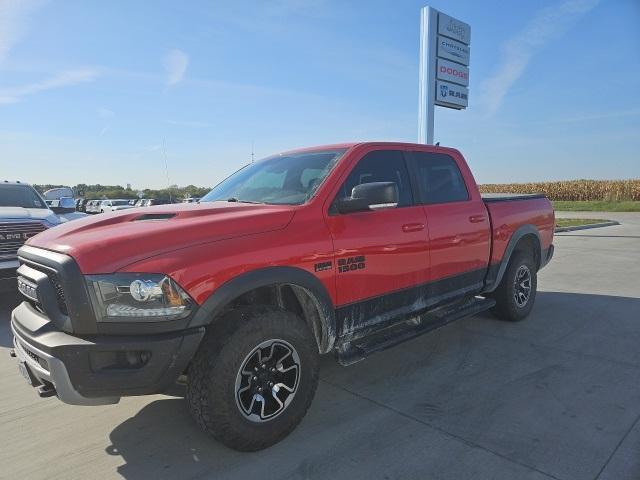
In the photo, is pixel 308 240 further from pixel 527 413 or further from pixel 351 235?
pixel 527 413

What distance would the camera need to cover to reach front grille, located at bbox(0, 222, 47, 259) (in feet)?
19.6

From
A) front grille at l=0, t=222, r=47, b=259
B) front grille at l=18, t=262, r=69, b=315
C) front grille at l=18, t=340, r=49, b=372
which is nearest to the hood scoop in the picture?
front grille at l=18, t=262, r=69, b=315

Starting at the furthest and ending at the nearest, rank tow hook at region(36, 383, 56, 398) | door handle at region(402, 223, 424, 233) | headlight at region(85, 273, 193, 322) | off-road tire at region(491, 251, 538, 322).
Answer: off-road tire at region(491, 251, 538, 322) → door handle at region(402, 223, 424, 233) → tow hook at region(36, 383, 56, 398) → headlight at region(85, 273, 193, 322)

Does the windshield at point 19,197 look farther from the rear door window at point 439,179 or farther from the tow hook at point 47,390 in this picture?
the rear door window at point 439,179

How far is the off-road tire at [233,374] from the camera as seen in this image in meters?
2.54

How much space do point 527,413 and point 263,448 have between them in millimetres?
1845

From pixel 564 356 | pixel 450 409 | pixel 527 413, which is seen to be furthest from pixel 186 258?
pixel 564 356

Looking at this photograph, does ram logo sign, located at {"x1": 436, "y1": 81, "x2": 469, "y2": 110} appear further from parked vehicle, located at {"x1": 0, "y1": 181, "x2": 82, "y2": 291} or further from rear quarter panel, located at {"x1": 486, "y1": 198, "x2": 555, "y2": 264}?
parked vehicle, located at {"x1": 0, "y1": 181, "x2": 82, "y2": 291}

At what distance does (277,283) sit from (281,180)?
4.01ft

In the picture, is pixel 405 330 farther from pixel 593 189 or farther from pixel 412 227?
pixel 593 189

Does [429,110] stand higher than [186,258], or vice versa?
[429,110]

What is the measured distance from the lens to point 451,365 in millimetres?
4066

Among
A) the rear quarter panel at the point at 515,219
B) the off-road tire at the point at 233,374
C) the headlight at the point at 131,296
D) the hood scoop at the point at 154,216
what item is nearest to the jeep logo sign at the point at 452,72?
the rear quarter panel at the point at 515,219

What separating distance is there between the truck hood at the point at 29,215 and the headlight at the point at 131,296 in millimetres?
4892
